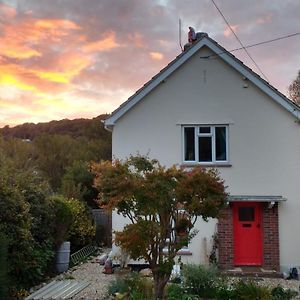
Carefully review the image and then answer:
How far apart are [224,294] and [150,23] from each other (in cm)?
931

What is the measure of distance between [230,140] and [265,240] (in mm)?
3587

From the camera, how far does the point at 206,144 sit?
16.1 m

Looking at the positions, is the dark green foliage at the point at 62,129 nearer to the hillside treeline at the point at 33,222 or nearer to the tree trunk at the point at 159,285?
the hillside treeline at the point at 33,222

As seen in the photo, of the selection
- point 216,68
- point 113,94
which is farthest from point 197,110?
point 113,94

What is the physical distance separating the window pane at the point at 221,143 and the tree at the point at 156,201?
659 centimetres

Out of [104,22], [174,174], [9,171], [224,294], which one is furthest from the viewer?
[104,22]

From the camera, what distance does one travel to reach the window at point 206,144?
16.0 meters

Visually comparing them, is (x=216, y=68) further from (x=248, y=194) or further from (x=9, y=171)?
(x=9, y=171)

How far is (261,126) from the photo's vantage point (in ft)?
52.1

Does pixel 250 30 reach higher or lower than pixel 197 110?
higher

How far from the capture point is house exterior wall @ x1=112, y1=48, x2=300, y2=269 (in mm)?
15766

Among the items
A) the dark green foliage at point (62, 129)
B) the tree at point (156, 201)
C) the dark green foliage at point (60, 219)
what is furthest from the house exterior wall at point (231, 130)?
the dark green foliage at point (62, 129)

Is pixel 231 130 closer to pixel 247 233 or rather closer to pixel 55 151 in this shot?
pixel 247 233

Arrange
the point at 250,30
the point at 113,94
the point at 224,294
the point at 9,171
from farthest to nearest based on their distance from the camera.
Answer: the point at 113,94 < the point at 250,30 < the point at 9,171 < the point at 224,294
